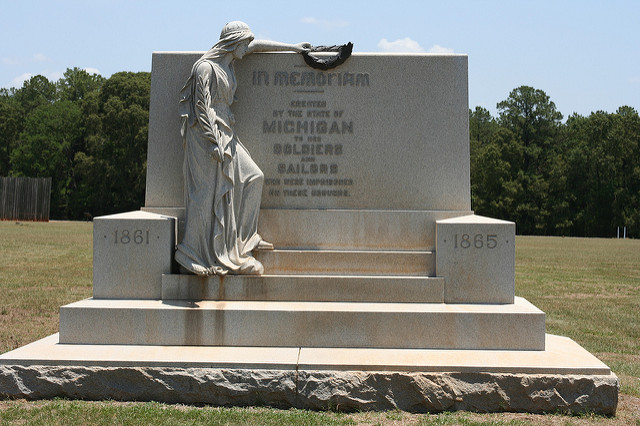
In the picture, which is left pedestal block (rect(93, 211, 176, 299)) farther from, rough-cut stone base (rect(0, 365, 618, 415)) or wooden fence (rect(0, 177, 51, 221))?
wooden fence (rect(0, 177, 51, 221))

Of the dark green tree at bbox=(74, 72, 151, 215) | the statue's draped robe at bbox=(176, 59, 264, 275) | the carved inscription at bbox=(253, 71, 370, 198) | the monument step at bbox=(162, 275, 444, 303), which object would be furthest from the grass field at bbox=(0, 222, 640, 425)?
the dark green tree at bbox=(74, 72, 151, 215)

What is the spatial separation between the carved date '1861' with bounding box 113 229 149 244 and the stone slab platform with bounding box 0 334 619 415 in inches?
48.3

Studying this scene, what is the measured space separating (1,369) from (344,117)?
13.2 ft

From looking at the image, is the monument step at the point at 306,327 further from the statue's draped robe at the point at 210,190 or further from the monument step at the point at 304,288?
the statue's draped robe at the point at 210,190

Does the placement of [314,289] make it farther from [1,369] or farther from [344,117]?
[1,369]

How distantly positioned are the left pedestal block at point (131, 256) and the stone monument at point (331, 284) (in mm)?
14

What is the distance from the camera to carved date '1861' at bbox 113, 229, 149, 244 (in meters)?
6.34

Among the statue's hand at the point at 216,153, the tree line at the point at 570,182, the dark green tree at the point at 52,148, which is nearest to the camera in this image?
the statue's hand at the point at 216,153

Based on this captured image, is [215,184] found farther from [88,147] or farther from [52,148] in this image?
[52,148]

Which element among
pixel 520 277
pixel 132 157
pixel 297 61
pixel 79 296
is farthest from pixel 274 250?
pixel 132 157

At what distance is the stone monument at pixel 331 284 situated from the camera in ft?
17.5

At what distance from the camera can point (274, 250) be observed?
6578 millimetres

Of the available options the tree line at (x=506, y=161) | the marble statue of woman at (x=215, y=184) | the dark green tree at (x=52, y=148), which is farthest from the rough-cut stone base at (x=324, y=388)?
the dark green tree at (x=52, y=148)

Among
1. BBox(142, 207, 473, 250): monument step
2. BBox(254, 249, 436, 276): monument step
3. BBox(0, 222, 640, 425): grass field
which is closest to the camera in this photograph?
BBox(0, 222, 640, 425): grass field
